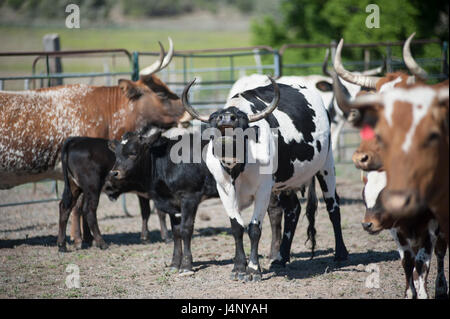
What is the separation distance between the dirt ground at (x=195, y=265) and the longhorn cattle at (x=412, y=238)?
42cm

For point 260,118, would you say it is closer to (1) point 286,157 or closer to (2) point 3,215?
(1) point 286,157

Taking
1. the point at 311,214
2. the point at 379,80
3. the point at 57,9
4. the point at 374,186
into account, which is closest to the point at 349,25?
the point at 311,214

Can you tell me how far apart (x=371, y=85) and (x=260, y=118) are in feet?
3.70

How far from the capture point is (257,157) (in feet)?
19.9

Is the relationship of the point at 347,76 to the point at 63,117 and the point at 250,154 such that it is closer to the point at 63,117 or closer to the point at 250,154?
the point at 250,154

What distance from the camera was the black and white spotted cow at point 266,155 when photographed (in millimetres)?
5941

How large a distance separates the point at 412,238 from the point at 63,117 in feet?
18.0

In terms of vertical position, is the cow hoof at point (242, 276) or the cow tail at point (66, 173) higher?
the cow tail at point (66, 173)

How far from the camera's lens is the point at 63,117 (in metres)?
8.52

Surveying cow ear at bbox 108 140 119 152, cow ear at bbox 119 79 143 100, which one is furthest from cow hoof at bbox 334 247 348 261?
cow ear at bbox 119 79 143 100

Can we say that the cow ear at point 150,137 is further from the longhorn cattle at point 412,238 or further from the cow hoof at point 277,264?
the longhorn cattle at point 412,238

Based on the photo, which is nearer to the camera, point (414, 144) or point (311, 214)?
point (414, 144)

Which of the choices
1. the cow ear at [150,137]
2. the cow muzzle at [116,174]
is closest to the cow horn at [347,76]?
the cow ear at [150,137]

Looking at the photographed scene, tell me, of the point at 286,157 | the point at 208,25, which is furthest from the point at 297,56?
the point at 208,25
